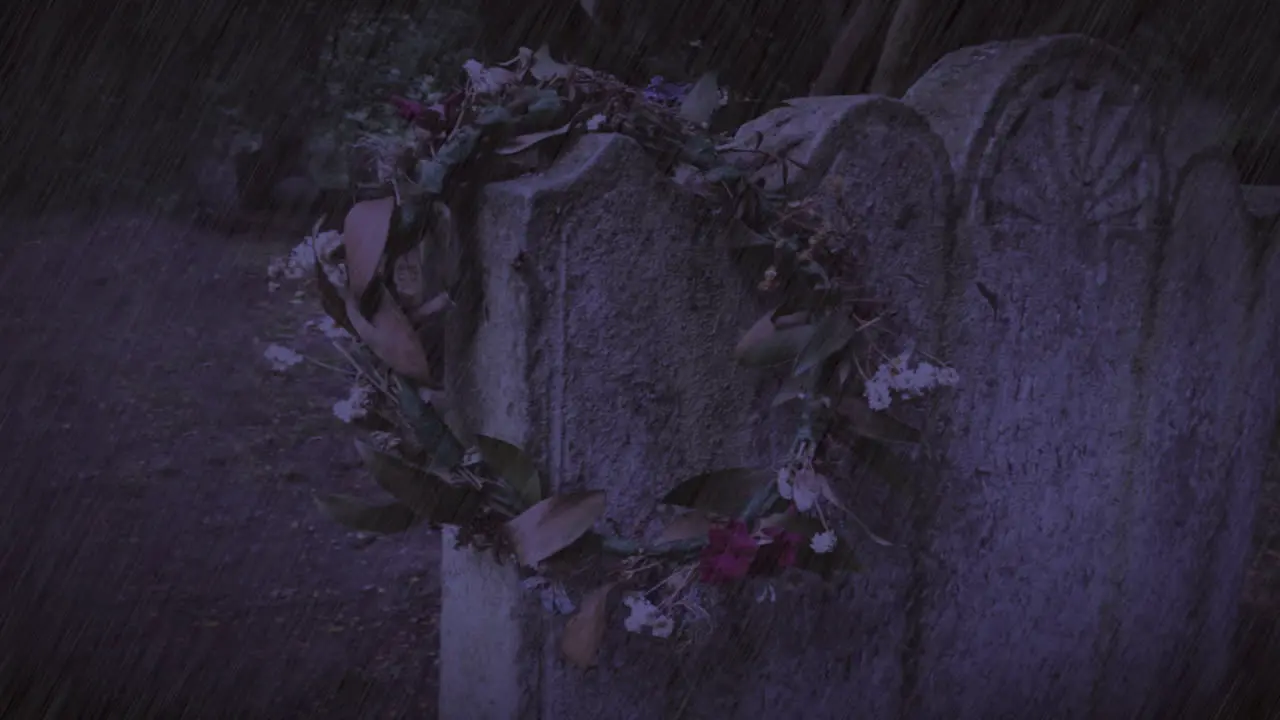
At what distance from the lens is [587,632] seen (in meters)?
2.05

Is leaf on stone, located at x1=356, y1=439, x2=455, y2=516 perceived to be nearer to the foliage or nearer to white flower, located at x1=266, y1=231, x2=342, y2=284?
the foliage

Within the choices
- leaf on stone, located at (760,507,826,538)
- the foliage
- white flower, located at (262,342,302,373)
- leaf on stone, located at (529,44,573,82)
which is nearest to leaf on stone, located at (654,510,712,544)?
the foliage

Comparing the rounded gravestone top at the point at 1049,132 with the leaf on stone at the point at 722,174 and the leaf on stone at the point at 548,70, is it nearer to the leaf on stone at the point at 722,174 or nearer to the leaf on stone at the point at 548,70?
the leaf on stone at the point at 722,174

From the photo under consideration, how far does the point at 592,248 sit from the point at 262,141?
837 centimetres

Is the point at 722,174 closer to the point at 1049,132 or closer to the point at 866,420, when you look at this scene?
the point at 866,420

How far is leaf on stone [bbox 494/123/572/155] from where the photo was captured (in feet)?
6.62

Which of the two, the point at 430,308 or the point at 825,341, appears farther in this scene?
the point at 825,341

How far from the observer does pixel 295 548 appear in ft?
14.3

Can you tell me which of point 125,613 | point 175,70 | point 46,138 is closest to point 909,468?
point 125,613

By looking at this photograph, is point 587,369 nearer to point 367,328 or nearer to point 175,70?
point 367,328

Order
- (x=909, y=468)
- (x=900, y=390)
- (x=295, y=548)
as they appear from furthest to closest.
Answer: (x=295, y=548) < (x=909, y=468) < (x=900, y=390)

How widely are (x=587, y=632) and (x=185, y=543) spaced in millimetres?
2733

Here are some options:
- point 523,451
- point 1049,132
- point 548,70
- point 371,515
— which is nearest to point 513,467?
point 523,451

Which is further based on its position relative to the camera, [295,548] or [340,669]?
[295,548]
